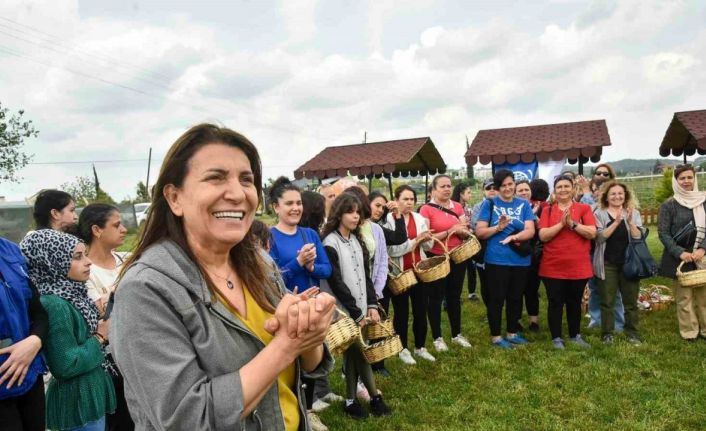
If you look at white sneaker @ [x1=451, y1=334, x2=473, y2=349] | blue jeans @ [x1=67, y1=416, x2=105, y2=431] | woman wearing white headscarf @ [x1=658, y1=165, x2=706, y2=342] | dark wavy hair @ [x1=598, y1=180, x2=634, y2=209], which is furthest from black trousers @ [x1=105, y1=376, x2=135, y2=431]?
woman wearing white headscarf @ [x1=658, y1=165, x2=706, y2=342]

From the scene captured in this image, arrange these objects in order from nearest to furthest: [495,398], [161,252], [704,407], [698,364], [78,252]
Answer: [161,252]
[78,252]
[704,407]
[495,398]
[698,364]

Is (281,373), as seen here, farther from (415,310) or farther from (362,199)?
(415,310)

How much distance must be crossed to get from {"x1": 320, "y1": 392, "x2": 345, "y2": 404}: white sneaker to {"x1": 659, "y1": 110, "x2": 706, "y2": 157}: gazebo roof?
8222 millimetres

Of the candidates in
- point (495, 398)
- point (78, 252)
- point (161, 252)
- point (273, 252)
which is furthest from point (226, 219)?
point (495, 398)

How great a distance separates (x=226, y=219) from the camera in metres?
1.43

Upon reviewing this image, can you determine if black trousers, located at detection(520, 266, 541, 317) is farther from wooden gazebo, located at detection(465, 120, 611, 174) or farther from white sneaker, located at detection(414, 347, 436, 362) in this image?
wooden gazebo, located at detection(465, 120, 611, 174)

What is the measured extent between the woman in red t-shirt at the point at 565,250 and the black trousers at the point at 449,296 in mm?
1040

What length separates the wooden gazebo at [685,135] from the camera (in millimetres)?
9031

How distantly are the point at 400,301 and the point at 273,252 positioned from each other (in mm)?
1999

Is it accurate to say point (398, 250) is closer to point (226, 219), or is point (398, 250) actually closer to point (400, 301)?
point (400, 301)

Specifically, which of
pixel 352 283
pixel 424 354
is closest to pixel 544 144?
pixel 424 354

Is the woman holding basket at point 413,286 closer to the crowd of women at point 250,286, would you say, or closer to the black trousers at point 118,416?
the crowd of women at point 250,286

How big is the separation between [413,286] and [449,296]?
85cm

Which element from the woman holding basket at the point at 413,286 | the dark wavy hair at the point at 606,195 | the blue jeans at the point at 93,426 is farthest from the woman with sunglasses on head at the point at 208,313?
the dark wavy hair at the point at 606,195
